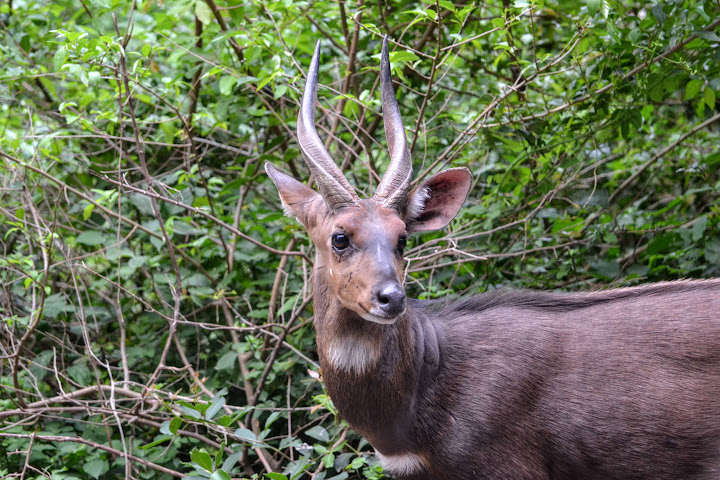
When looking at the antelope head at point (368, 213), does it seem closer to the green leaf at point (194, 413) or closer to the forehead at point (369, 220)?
the forehead at point (369, 220)

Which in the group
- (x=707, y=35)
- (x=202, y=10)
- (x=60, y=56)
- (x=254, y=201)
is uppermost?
(x=707, y=35)

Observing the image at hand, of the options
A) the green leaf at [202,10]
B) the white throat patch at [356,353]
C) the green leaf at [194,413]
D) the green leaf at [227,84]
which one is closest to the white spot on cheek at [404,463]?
the white throat patch at [356,353]

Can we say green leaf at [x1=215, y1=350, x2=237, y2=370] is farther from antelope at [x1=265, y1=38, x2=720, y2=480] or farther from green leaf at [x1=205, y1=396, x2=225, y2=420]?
antelope at [x1=265, y1=38, x2=720, y2=480]

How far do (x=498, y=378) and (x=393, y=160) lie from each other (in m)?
1.29

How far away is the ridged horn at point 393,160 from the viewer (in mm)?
3986

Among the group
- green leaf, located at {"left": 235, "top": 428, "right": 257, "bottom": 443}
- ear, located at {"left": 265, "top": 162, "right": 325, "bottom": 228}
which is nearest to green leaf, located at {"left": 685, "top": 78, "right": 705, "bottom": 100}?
ear, located at {"left": 265, "top": 162, "right": 325, "bottom": 228}

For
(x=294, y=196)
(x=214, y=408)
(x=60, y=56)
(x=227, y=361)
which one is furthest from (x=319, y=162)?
(x=227, y=361)

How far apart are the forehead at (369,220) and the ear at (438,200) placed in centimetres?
32

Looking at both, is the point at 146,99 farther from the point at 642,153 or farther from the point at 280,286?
the point at 642,153

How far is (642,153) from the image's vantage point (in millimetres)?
8094

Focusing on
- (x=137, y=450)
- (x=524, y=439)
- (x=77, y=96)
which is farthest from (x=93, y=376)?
(x=524, y=439)

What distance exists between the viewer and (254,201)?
23.5 ft

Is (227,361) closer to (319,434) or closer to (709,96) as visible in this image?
(319,434)

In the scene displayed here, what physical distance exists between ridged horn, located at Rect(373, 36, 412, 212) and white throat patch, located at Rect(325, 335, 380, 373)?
2.34 feet
